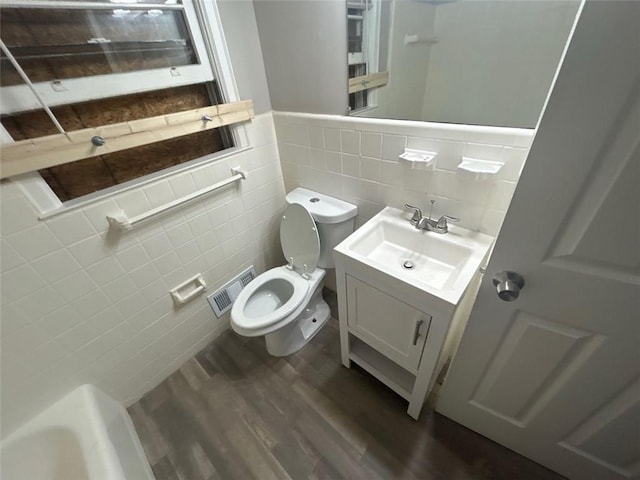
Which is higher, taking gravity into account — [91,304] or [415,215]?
[415,215]

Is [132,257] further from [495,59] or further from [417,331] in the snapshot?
[495,59]

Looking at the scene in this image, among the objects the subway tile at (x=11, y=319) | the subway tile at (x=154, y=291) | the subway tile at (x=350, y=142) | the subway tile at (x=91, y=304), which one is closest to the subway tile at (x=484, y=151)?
the subway tile at (x=350, y=142)

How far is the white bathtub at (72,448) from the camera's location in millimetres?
940

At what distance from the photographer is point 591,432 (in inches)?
33.4

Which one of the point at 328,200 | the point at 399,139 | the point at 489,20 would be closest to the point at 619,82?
the point at 399,139

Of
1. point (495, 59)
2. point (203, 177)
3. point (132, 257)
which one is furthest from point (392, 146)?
point (132, 257)

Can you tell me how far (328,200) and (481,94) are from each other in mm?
835

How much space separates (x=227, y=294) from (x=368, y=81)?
1.42m

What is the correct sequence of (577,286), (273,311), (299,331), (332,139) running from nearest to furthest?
1. (577,286)
2. (332,139)
3. (273,311)
4. (299,331)

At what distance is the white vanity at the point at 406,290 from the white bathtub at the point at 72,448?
3.30ft

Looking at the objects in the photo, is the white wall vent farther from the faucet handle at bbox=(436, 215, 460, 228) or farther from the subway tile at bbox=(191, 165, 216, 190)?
the faucet handle at bbox=(436, 215, 460, 228)

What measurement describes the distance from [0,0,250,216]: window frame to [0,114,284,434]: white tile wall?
3 cm

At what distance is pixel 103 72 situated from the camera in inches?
39.0

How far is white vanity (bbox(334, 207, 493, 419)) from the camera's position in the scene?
886mm
